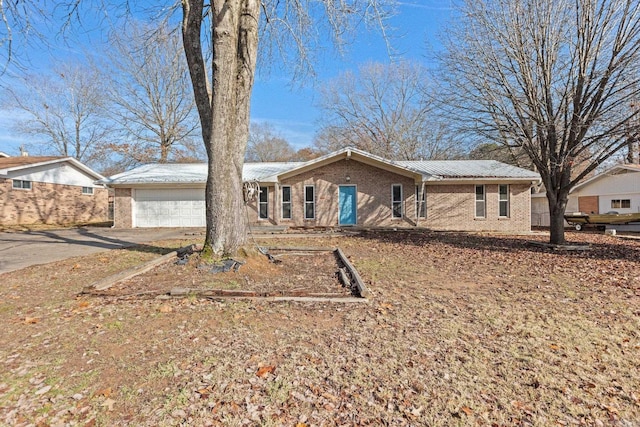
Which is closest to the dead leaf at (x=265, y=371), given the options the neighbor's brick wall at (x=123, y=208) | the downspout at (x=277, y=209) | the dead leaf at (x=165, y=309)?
the dead leaf at (x=165, y=309)

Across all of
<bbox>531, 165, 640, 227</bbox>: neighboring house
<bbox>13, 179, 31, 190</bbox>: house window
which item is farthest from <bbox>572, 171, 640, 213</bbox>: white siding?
<bbox>13, 179, 31, 190</bbox>: house window

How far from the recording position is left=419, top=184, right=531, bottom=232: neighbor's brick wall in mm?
16984

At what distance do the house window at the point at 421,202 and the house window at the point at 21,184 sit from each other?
23895 mm

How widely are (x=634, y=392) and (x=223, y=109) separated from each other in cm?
681

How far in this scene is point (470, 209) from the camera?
17188 mm

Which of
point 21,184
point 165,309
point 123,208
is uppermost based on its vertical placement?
point 21,184

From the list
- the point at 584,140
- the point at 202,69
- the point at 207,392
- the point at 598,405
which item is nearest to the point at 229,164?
the point at 202,69

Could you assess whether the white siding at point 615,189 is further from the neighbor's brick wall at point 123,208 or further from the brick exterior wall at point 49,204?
the brick exterior wall at point 49,204

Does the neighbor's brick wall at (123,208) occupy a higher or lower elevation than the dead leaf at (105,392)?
higher

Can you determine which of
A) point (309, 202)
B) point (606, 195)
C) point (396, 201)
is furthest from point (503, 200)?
point (606, 195)

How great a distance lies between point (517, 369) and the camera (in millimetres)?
3029

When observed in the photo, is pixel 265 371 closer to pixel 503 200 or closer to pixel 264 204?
pixel 264 204

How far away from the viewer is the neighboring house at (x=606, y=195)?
21969 millimetres

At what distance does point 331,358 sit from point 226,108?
5.19 meters
